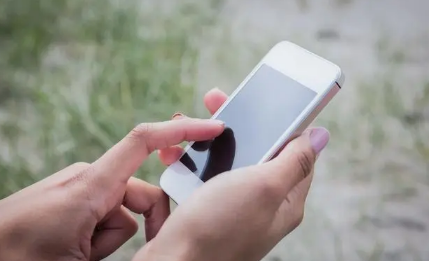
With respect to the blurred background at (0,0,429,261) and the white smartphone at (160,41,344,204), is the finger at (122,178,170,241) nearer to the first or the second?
the white smartphone at (160,41,344,204)

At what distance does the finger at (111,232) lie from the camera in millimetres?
566

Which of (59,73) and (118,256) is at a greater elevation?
(59,73)

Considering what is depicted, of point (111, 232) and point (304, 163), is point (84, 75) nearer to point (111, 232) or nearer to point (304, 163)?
point (111, 232)

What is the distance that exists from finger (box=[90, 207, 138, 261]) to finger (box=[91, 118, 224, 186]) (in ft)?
0.20

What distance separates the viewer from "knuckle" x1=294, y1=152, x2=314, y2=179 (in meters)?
0.49

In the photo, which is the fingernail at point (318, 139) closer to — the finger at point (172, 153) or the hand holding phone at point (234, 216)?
the hand holding phone at point (234, 216)

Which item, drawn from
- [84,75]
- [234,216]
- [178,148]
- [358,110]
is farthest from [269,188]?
[84,75]

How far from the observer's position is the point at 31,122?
0.84m

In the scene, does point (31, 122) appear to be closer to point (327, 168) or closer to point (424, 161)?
point (327, 168)

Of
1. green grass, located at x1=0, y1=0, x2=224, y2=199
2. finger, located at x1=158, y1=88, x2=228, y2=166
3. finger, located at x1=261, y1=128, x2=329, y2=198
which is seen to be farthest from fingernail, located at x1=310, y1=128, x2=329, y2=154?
green grass, located at x1=0, y1=0, x2=224, y2=199

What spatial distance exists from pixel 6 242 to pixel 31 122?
37 centimetres

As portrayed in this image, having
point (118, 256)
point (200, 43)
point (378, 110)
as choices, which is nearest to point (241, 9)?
point (200, 43)

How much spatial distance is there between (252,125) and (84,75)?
393 mm

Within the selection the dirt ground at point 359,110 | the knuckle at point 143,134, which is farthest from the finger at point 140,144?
the dirt ground at point 359,110
